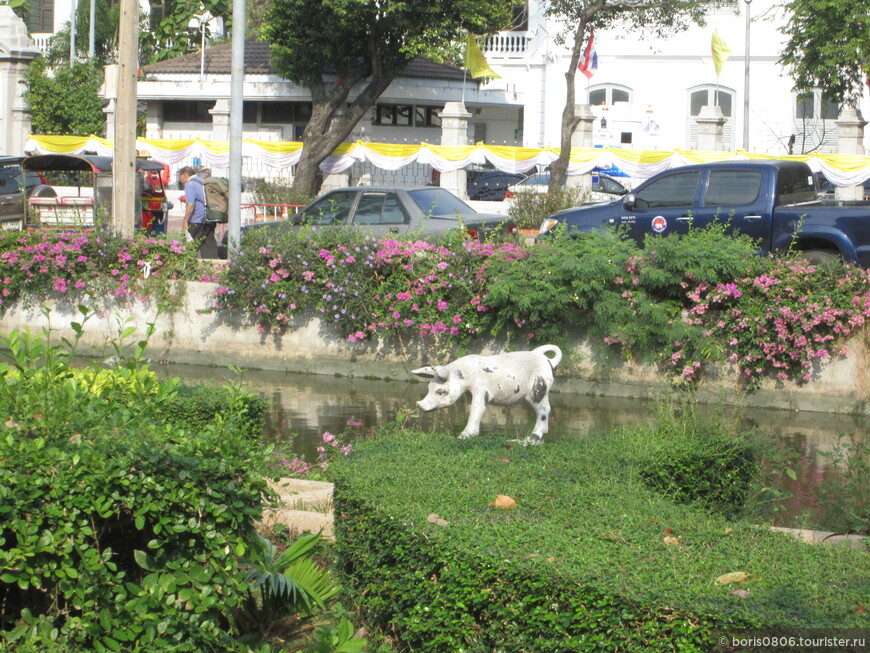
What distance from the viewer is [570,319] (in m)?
12.1

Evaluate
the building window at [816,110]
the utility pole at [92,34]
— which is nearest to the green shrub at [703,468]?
the building window at [816,110]

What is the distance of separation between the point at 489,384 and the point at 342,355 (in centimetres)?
601

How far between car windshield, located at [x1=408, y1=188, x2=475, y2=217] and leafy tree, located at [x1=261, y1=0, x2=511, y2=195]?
14766mm

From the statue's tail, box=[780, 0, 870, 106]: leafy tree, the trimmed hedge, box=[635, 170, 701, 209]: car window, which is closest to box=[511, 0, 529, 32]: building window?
box=[780, 0, 870, 106]: leafy tree

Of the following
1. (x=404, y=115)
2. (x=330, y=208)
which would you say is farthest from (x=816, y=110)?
(x=330, y=208)

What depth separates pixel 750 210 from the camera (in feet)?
47.8

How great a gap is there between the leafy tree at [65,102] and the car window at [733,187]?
97.9 feet

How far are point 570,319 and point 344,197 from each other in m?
5.89

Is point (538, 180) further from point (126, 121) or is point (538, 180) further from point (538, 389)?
point (538, 389)

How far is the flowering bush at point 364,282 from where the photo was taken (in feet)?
41.1

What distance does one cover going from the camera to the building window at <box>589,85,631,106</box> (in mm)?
42406

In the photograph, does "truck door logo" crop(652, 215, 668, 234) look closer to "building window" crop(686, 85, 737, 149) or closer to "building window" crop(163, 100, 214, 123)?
"building window" crop(163, 100, 214, 123)

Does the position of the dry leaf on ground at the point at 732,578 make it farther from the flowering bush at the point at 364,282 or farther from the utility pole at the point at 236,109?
the utility pole at the point at 236,109

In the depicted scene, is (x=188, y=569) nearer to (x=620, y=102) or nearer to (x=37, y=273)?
(x=37, y=273)
